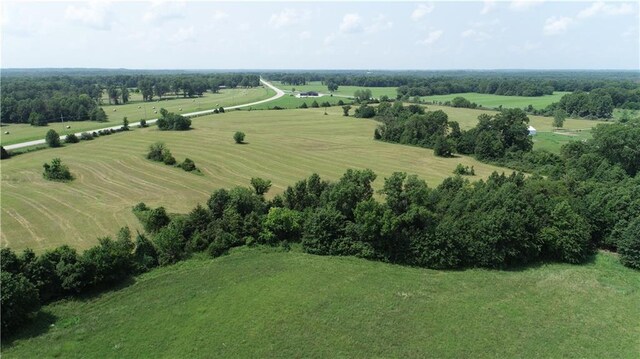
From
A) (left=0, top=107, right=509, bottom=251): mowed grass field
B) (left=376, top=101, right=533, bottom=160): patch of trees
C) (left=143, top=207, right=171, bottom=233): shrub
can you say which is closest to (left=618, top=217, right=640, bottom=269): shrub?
(left=0, top=107, right=509, bottom=251): mowed grass field

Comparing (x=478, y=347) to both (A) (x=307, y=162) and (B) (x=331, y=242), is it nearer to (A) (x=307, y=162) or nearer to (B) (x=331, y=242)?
(B) (x=331, y=242)

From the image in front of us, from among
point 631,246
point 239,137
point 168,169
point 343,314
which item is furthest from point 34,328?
point 239,137

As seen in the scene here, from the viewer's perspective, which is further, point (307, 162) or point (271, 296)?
point (307, 162)

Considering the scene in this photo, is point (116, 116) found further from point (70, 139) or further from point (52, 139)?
point (52, 139)

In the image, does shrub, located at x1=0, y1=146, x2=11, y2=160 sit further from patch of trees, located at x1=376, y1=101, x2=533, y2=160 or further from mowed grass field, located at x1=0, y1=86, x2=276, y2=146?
patch of trees, located at x1=376, y1=101, x2=533, y2=160

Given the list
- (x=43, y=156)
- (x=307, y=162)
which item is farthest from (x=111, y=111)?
(x=307, y=162)

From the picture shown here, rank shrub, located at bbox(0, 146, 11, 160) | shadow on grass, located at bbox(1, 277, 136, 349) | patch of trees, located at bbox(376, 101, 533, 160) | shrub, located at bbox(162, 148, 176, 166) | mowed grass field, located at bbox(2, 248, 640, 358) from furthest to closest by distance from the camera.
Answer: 1. patch of trees, located at bbox(376, 101, 533, 160)
2. shrub, located at bbox(0, 146, 11, 160)
3. shrub, located at bbox(162, 148, 176, 166)
4. shadow on grass, located at bbox(1, 277, 136, 349)
5. mowed grass field, located at bbox(2, 248, 640, 358)

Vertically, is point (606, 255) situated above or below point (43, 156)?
below
